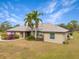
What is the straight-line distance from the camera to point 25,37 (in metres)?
43.5

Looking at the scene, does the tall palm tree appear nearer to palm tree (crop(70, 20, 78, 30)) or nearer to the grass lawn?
the grass lawn

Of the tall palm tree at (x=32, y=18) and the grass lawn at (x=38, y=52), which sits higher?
the tall palm tree at (x=32, y=18)

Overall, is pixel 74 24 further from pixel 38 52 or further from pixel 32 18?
pixel 38 52

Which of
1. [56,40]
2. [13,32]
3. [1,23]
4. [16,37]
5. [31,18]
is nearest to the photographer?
[56,40]

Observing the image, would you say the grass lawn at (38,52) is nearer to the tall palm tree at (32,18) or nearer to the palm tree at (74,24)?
the tall palm tree at (32,18)

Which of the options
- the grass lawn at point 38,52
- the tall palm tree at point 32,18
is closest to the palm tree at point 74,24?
the tall palm tree at point 32,18

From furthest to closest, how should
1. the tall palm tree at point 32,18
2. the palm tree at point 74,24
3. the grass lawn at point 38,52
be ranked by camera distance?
the palm tree at point 74,24 → the tall palm tree at point 32,18 → the grass lawn at point 38,52

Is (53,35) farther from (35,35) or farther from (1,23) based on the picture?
(1,23)

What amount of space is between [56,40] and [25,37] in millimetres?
10935

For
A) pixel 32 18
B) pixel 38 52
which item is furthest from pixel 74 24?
pixel 38 52

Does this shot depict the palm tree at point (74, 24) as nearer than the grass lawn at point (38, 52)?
No

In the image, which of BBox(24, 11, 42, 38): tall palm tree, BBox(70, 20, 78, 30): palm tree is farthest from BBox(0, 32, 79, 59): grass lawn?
BBox(70, 20, 78, 30): palm tree

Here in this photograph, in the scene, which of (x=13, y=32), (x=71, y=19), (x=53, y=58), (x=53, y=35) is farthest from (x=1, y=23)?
(x=53, y=58)

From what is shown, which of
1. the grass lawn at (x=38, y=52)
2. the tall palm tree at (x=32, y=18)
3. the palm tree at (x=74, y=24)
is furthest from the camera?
the palm tree at (x=74, y=24)
